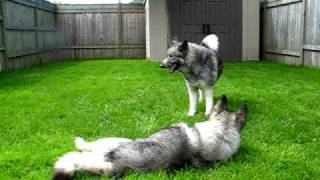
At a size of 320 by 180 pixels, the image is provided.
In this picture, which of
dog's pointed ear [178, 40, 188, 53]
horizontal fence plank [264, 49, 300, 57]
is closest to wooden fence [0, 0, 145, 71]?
horizontal fence plank [264, 49, 300, 57]

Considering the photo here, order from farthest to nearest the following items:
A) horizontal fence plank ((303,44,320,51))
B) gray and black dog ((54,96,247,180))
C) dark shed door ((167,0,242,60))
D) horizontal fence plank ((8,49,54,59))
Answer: dark shed door ((167,0,242,60)), horizontal fence plank ((8,49,54,59)), horizontal fence plank ((303,44,320,51)), gray and black dog ((54,96,247,180))

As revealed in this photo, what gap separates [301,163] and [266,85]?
184 inches

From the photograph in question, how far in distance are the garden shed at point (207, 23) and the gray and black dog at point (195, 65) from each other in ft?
26.1

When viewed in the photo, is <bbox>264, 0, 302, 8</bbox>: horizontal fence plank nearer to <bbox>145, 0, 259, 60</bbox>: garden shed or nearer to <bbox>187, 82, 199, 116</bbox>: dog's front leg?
<bbox>145, 0, 259, 60</bbox>: garden shed

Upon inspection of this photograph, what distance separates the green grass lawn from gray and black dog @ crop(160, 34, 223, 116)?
0.34 metres

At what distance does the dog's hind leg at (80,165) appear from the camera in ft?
9.84

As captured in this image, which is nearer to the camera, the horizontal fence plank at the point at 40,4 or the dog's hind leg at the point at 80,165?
the dog's hind leg at the point at 80,165

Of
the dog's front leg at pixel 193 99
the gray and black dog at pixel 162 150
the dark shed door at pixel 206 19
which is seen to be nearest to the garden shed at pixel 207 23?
the dark shed door at pixel 206 19

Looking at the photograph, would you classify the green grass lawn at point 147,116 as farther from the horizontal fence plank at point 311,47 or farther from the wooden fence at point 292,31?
the wooden fence at point 292,31

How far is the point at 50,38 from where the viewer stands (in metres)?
15.9

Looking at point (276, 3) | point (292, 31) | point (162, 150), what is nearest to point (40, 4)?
point (276, 3)

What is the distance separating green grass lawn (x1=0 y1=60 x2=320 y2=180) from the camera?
3.60 metres

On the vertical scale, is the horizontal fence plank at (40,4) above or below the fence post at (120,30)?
above

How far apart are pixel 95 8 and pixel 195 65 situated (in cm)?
1239
